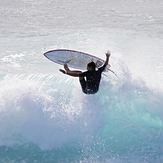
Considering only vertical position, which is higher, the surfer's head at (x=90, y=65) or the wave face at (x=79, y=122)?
the surfer's head at (x=90, y=65)

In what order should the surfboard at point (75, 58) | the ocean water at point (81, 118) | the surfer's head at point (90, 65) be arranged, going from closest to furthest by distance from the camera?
1. the surfer's head at point (90, 65)
2. the ocean water at point (81, 118)
3. the surfboard at point (75, 58)

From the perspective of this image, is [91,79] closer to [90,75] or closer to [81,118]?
[90,75]

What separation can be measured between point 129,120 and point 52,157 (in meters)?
2.26

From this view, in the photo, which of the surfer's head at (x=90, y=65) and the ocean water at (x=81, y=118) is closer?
the surfer's head at (x=90, y=65)

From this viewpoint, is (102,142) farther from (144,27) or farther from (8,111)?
(144,27)

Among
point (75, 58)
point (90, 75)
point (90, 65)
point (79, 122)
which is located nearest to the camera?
point (90, 65)

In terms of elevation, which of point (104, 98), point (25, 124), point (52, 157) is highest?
point (104, 98)

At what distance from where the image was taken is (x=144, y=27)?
16.2 metres

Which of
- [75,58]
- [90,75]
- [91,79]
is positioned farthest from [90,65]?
[75,58]

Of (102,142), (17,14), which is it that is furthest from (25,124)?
(17,14)

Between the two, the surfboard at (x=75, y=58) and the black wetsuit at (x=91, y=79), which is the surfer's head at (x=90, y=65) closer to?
the black wetsuit at (x=91, y=79)

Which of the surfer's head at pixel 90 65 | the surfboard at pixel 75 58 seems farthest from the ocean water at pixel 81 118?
the surfer's head at pixel 90 65

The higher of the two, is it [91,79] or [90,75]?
[90,75]

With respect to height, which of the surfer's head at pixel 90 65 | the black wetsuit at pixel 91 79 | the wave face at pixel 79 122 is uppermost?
the surfer's head at pixel 90 65
